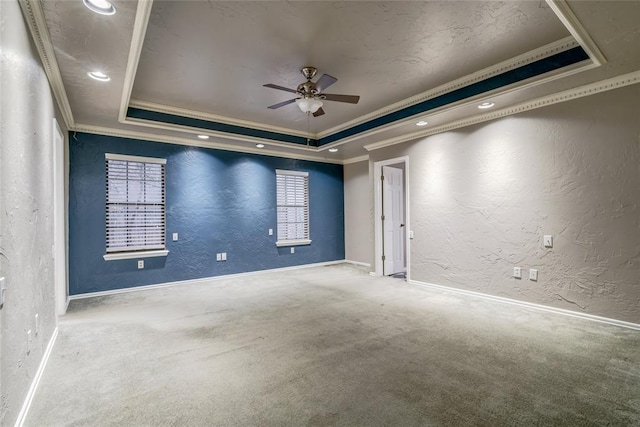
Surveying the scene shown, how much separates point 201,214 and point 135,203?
1014mm

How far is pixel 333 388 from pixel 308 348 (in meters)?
0.66

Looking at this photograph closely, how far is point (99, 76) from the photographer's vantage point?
2.95 metres

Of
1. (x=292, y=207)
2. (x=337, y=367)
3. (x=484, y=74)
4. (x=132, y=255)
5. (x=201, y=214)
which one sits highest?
(x=484, y=74)

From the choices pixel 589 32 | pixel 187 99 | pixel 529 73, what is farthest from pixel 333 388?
pixel 187 99

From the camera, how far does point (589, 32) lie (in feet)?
7.69

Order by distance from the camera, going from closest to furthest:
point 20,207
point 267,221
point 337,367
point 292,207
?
point 20,207, point 337,367, point 267,221, point 292,207

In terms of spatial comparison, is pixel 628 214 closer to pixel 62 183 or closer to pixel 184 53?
pixel 184 53

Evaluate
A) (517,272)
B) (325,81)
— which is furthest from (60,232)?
(517,272)

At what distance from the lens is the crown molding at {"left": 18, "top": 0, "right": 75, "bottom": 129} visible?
1947 mm

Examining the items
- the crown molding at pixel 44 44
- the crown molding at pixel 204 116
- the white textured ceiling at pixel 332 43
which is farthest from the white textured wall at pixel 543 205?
the crown molding at pixel 44 44

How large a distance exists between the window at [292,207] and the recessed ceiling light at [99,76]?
365cm

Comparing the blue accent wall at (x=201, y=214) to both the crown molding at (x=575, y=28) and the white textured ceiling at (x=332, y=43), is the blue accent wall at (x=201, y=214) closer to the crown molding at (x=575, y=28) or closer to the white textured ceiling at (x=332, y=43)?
the white textured ceiling at (x=332, y=43)

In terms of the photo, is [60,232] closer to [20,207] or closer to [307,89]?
[20,207]

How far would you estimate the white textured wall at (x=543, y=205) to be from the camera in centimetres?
318
